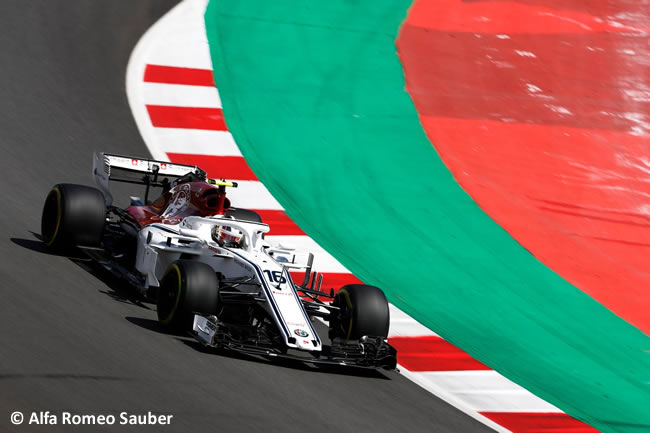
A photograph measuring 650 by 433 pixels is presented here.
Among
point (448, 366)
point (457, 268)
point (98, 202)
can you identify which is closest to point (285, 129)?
point (457, 268)

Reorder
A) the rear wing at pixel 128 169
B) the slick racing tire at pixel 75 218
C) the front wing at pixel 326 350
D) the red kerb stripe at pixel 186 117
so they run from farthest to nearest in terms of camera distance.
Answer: the red kerb stripe at pixel 186 117 → the rear wing at pixel 128 169 → the slick racing tire at pixel 75 218 → the front wing at pixel 326 350

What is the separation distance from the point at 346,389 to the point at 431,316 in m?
2.20

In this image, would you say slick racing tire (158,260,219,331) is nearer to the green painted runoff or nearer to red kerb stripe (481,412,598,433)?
red kerb stripe (481,412,598,433)

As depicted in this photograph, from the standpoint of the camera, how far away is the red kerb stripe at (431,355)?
877 centimetres

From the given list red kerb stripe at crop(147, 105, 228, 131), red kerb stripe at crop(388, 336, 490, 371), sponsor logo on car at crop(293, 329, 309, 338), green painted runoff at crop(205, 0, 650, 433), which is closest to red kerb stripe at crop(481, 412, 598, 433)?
green painted runoff at crop(205, 0, 650, 433)

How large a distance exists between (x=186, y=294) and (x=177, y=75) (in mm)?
7000

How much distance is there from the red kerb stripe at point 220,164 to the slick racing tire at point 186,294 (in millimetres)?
4119

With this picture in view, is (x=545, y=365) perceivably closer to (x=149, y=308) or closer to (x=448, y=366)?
(x=448, y=366)

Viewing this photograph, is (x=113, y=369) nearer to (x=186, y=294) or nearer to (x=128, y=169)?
(x=186, y=294)

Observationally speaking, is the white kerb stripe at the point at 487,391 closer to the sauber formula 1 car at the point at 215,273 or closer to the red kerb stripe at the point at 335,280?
the sauber formula 1 car at the point at 215,273

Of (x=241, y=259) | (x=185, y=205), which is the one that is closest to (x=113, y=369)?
(x=241, y=259)

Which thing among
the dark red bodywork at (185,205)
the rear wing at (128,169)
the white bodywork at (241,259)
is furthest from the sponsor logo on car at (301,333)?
the rear wing at (128,169)

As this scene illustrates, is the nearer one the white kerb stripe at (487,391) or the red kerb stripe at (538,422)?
the red kerb stripe at (538,422)

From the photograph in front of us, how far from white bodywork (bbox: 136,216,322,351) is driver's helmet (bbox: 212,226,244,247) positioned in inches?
1.4
